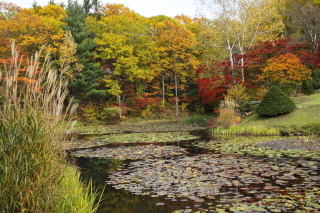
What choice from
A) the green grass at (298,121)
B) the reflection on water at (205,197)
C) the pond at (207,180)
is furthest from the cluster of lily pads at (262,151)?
the green grass at (298,121)

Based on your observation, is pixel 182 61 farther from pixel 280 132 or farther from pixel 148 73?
pixel 280 132

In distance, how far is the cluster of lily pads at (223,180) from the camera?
446cm

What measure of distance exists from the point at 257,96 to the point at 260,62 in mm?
2210

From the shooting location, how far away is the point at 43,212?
2.99m

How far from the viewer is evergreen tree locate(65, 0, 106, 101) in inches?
912

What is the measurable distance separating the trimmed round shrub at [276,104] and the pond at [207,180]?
5.35 m

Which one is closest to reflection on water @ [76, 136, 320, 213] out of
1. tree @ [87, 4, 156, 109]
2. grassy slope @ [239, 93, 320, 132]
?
grassy slope @ [239, 93, 320, 132]

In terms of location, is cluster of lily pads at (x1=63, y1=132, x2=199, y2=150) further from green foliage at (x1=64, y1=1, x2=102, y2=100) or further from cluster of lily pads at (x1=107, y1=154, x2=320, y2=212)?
green foliage at (x1=64, y1=1, x2=102, y2=100)

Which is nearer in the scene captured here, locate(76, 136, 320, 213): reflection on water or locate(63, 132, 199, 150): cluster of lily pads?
locate(76, 136, 320, 213): reflection on water

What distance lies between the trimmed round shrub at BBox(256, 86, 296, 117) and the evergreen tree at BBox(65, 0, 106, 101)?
1381 centimetres

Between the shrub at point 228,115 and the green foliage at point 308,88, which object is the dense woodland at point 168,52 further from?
the shrub at point 228,115

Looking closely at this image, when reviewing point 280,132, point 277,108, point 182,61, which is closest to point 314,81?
point 277,108

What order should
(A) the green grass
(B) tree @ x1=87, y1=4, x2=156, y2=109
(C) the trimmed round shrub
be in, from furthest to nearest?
(B) tree @ x1=87, y1=4, x2=156, y2=109
(C) the trimmed round shrub
(A) the green grass

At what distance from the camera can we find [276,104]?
45.2 ft
